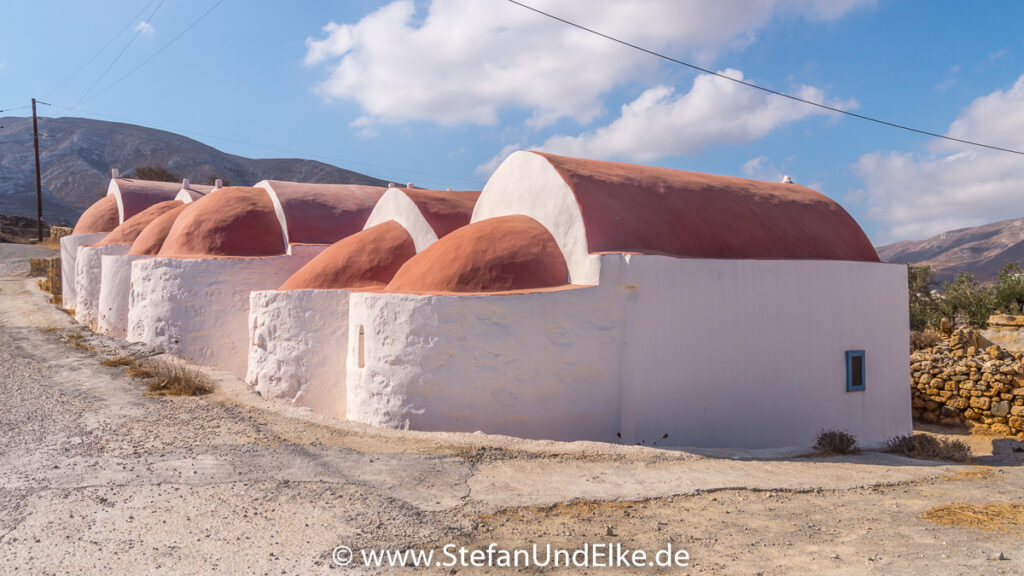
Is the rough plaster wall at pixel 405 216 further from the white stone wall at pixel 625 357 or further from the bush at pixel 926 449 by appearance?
the bush at pixel 926 449

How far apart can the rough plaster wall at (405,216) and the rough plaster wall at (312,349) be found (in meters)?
2.06

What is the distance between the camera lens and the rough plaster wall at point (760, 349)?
295 inches

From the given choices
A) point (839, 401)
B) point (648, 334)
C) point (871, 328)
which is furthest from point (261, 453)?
point (871, 328)

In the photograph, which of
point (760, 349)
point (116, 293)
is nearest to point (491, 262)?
point (760, 349)

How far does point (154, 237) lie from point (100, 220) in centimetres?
636

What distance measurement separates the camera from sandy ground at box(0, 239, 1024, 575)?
389 cm

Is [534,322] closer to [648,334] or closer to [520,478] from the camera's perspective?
[648,334]

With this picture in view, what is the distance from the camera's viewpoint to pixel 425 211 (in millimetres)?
10984

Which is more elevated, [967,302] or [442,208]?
[442,208]

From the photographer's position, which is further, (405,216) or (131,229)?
(131,229)

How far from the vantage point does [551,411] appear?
7.16 metres

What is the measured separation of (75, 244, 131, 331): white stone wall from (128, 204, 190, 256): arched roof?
1.91 meters

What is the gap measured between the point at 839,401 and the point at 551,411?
438 centimetres

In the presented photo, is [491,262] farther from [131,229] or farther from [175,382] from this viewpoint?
[131,229]
